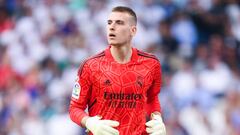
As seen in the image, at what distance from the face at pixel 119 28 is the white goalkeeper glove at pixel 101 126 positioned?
0.83 metres

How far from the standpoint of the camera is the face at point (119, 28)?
9.13 m

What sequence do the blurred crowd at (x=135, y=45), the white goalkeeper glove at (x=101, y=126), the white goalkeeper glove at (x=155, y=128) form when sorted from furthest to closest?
1. the blurred crowd at (x=135, y=45)
2. the white goalkeeper glove at (x=155, y=128)
3. the white goalkeeper glove at (x=101, y=126)

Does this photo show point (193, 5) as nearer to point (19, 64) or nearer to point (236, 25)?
point (236, 25)

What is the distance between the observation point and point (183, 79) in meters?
15.7

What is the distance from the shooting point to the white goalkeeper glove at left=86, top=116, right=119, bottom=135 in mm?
8789

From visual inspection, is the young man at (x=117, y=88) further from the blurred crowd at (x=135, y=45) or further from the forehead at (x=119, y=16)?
the blurred crowd at (x=135, y=45)

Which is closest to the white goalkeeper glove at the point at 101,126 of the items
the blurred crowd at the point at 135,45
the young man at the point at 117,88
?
the young man at the point at 117,88

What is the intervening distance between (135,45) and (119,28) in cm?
750

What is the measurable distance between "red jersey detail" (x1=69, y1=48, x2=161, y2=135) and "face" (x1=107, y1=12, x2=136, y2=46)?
22 centimetres

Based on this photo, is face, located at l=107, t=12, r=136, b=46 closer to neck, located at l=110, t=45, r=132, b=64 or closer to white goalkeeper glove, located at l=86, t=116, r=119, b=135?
neck, located at l=110, t=45, r=132, b=64

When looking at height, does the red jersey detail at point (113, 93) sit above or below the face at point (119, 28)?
below

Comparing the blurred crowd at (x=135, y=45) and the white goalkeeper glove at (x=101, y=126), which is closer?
the white goalkeeper glove at (x=101, y=126)

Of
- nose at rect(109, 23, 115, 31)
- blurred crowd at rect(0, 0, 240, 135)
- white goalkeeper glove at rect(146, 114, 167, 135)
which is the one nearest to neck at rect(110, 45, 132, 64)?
nose at rect(109, 23, 115, 31)

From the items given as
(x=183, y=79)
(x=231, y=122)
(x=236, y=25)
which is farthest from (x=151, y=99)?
(x=236, y=25)
